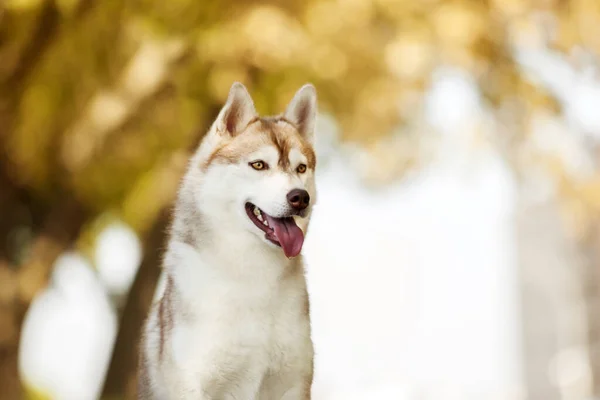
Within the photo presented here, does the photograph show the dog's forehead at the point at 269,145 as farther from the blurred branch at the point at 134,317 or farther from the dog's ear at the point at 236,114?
the blurred branch at the point at 134,317

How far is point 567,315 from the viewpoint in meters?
22.2

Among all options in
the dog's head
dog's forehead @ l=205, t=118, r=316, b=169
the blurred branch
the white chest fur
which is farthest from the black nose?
the blurred branch

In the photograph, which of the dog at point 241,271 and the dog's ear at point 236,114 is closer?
the dog at point 241,271

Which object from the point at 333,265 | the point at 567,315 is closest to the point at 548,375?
the point at 567,315

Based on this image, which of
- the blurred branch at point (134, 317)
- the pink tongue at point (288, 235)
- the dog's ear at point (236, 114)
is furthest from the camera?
the blurred branch at point (134, 317)

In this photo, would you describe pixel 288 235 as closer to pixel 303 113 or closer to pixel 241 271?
pixel 241 271

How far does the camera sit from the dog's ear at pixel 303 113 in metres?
3.14

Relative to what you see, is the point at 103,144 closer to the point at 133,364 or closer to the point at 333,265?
the point at 133,364

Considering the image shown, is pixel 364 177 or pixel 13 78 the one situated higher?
pixel 13 78

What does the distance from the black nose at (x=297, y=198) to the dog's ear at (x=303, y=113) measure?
41 cm

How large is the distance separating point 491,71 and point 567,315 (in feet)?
50.9

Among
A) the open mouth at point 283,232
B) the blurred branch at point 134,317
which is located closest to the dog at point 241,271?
the open mouth at point 283,232

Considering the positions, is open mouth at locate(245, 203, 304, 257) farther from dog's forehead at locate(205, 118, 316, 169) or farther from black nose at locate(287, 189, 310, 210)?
dog's forehead at locate(205, 118, 316, 169)

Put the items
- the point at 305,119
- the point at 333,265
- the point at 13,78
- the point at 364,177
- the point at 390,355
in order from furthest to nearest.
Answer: the point at 390,355 → the point at 333,265 → the point at 364,177 → the point at 13,78 → the point at 305,119
